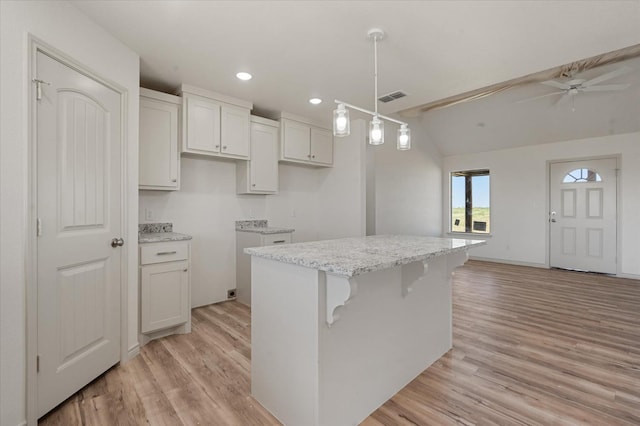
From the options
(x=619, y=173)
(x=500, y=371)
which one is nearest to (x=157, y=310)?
(x=500, y=371)

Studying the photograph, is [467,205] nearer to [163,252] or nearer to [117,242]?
[163,252]

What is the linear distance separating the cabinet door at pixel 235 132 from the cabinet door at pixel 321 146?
1.07 meters

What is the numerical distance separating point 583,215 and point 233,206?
20.1ft

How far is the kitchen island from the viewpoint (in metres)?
1.51

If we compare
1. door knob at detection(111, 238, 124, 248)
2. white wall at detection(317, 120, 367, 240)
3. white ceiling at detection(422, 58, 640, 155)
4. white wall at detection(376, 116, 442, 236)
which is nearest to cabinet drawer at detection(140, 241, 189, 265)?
door knob at detection(111, 238, 124, 248)

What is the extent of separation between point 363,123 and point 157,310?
339 centimetres

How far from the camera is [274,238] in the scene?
3715 millimetres

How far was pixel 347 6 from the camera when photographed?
6.50 feet

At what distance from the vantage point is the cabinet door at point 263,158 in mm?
3834

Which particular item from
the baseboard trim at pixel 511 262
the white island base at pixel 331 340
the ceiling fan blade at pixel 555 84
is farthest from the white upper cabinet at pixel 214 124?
the baseboard trim at pixel 511 262

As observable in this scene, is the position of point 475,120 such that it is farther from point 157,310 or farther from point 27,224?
point 27,224

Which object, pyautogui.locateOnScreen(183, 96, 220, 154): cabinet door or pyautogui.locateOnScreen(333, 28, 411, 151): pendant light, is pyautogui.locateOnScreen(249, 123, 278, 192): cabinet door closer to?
pyautogui.locateOnScreen(183, 96, 220, 154): cabinet door

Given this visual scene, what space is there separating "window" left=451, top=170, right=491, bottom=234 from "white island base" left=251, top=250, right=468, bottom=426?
5.59m

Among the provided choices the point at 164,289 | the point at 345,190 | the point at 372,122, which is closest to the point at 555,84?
the point at 345,190
